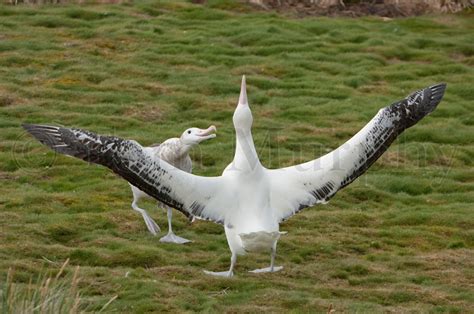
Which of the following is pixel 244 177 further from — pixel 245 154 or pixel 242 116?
pixel 242 116

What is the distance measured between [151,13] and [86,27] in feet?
9.27

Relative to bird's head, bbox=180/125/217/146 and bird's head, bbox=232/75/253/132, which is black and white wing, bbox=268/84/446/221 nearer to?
bird's head, bbox=232/75/253/132

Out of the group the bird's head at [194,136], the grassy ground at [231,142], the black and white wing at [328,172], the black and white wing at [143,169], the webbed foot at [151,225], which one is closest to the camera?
the black and white wing at [143,169]

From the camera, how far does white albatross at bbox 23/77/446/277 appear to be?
12.4 metres

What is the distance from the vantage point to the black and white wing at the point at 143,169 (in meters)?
12.3

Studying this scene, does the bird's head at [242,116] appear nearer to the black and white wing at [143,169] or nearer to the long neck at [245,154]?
the long neck at [245,154]

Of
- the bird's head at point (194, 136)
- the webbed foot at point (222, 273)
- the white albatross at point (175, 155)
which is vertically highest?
the bird's head at point (194, 136)

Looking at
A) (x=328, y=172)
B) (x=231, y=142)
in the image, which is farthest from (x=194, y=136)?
(x=231, y=142)

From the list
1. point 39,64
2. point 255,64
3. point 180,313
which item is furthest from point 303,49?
point 180,313

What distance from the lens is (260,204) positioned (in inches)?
516

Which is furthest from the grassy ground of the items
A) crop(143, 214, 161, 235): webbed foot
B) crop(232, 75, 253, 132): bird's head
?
crop(232, 75, 253, 132): bird's head

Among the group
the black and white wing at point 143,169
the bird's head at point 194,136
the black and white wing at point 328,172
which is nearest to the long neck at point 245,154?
the black and white wing at point 143,169

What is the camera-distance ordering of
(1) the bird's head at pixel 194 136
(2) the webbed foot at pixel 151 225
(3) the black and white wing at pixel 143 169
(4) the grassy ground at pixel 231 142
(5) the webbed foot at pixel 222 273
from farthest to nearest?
1. (2) the webbed foot at pixel 151 225
2. (1) the bird's head at pixel 194 136
3. (5) the webbed foot at pixel 222 273
4. (4) the grassy ground at pixel 231 142
5. (3) the black and white wing at pixel 143 169

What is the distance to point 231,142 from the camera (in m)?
20.5
